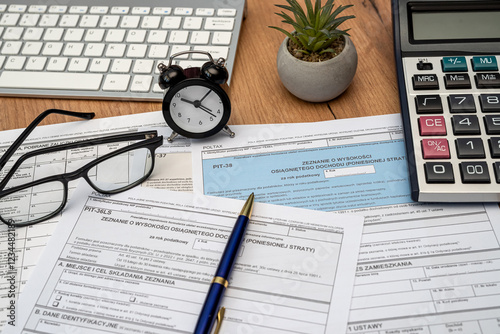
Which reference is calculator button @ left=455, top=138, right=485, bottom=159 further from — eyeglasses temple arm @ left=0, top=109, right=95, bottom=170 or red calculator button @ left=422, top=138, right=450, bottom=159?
eyeglasses temple arm @ left=0, top=109, right=95, bottom=170

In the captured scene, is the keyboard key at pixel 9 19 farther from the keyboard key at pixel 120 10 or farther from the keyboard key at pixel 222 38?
the keyboard key at pixel 222 38

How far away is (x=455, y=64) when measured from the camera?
59cm

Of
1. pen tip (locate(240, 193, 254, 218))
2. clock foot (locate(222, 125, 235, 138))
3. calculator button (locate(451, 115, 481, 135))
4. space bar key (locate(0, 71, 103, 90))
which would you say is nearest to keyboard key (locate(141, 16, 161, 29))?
space bar key (locate(0, 71, 103, 90))

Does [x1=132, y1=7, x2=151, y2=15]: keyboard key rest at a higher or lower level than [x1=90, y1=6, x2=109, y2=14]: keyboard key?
higher

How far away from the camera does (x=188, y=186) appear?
1.90 feet

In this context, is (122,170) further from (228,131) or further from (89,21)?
(89,21)

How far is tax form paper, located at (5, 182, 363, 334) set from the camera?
472 millimetres

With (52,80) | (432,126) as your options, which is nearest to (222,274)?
(432,126)

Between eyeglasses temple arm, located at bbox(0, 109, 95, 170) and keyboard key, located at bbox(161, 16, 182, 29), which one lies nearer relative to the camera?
eyeglasses temple arm, located at bbox(0, 109, 95, 170)

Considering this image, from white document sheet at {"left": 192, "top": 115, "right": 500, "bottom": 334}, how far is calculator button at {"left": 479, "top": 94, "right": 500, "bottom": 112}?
100 millimetres

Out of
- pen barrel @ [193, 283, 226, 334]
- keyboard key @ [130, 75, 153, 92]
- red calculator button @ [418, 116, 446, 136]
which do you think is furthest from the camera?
keyboard key @ [130, 75, 153, 92]

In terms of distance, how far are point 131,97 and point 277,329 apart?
0.37 m

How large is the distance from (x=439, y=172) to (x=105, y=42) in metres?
0.49

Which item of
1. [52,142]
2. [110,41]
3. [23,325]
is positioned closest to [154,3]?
[110,41]
